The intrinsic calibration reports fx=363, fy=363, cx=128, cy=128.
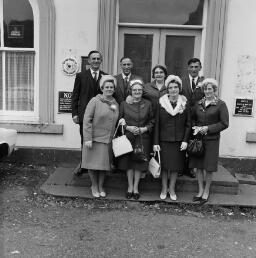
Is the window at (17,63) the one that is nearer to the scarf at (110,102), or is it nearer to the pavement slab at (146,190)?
the pavement slab at (146,190)

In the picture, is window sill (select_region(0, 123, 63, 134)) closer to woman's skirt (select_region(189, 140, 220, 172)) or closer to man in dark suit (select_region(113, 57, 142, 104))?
man in dark suit (select_region(113, 57, 142, 104))

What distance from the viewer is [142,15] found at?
643 cm

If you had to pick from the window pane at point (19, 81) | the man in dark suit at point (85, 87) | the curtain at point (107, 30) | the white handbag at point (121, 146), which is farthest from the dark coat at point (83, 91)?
the window pane at point (19, 81)

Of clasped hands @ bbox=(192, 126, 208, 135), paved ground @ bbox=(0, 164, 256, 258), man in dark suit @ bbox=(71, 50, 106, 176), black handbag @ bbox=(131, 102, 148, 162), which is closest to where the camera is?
paved ground @ bbox=(0, 164, 256, 258)

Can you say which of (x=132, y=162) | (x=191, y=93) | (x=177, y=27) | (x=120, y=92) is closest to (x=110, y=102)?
(x=120, y=92)

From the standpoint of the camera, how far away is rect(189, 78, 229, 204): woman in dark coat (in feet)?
15.3

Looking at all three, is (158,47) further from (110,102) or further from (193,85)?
(110,102)

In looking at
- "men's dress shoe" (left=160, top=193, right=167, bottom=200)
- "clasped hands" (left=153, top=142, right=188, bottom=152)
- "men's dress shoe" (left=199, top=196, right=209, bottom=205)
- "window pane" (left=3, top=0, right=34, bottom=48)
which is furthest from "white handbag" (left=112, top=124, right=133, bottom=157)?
"window pane" (left=3, top=0, right=34, bottom=48)

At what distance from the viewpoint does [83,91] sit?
5.18 meters

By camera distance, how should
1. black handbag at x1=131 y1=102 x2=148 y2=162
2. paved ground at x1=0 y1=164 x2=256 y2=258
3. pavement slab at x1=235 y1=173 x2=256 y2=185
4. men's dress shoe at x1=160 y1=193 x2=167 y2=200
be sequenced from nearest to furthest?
paved ground at x1=0 y1=164 x2=256 y2=258 → black handbag at x1=131 y1=102 x2=148 y2=162 → men's dress shoe at x1=160 y1=193 x2=167 y2=200 → pavement slab at x1=235 y1=173 x2=256 y2=185

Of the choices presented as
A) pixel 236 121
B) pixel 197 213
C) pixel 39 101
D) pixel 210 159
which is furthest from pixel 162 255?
pixel 39 101

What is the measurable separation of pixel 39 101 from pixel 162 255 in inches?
152

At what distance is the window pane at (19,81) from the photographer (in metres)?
6.59

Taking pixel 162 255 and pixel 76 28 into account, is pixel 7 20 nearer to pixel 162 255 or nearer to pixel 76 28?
pixel 76 28
